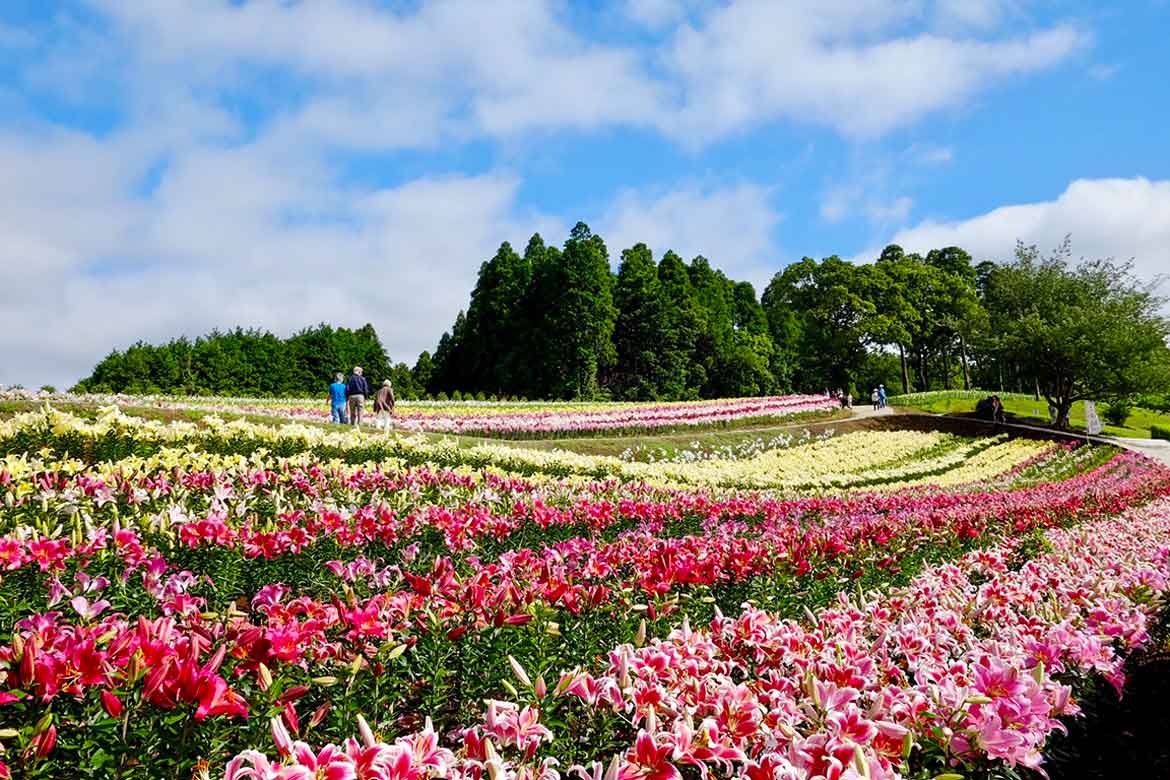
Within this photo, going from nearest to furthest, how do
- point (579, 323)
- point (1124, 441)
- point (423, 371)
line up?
point (1124, 441)
point (579, 323)
point (423, 371)

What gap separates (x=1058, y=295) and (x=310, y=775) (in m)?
34.6

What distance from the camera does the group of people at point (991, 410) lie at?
87.7ft

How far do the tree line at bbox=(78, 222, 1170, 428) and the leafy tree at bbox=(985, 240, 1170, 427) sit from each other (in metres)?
0.11

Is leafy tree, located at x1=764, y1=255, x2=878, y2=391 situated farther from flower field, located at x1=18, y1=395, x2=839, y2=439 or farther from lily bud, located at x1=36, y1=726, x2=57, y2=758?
lily bud, located at x1=36, y1=726, x2=57, y2=758

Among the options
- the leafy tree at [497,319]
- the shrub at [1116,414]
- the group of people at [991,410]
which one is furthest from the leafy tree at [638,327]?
the shrub at [1116,414]

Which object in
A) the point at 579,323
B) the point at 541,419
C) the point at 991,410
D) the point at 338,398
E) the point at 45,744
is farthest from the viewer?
the point at 579,323

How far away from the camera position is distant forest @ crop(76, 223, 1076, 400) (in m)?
40.0

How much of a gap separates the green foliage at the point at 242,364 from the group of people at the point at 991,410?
29.8 meters

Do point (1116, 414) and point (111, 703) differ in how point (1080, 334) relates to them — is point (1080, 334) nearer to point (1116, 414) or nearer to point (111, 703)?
point (1116, 414)

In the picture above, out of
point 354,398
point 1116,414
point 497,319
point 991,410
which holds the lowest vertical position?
point 1116,414

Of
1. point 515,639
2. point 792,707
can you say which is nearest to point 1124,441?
point 792,707

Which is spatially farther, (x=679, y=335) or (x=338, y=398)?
(x=679, y=335)

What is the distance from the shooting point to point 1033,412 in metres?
30.9

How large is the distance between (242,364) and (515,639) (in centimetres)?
3598
